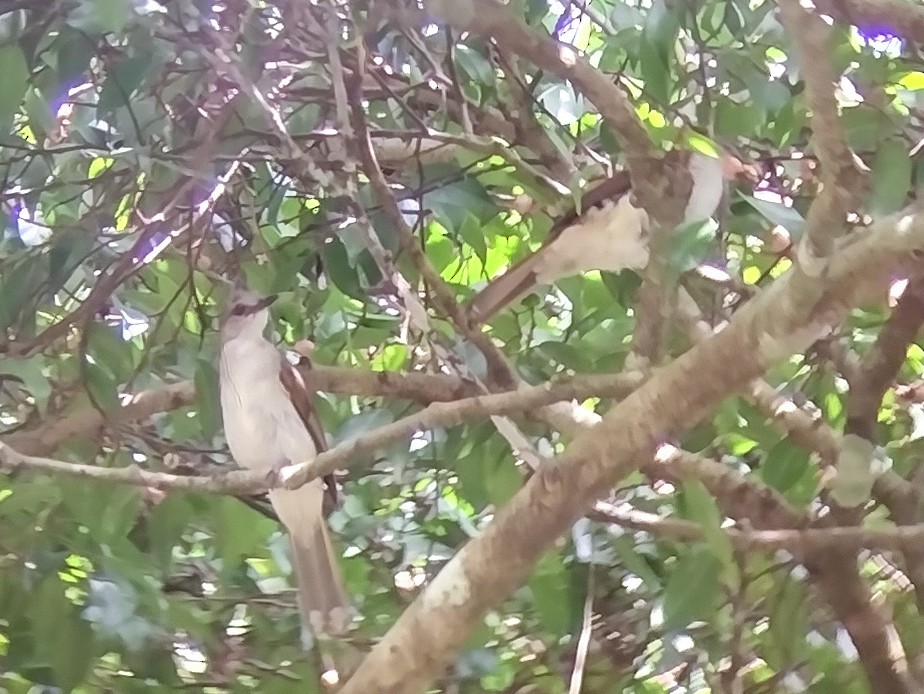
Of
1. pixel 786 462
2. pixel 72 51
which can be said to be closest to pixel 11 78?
pixel 72 51

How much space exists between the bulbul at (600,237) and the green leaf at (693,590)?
39 cm

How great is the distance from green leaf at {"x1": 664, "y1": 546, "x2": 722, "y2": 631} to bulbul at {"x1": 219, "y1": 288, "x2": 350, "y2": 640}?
473 mm

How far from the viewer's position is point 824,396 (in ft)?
4.34

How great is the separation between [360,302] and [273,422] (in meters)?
0.33

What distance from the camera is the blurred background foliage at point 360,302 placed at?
1.00 metres

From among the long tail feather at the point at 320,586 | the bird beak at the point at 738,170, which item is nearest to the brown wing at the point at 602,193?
the bird beak at the point at 738,170

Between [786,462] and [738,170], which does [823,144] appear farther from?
[738,170]

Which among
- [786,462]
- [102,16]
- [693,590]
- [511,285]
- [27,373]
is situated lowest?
[693,590]

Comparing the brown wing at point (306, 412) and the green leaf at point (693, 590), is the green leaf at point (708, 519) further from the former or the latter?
the brown wing at point (306, 412)

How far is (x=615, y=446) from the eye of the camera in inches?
34.6

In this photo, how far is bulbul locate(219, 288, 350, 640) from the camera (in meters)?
1.37

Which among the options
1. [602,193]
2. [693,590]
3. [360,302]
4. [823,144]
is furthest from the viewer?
[602,193]

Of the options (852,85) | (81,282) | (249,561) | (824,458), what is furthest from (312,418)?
(852,85)

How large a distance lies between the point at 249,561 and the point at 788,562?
67 centimetres
